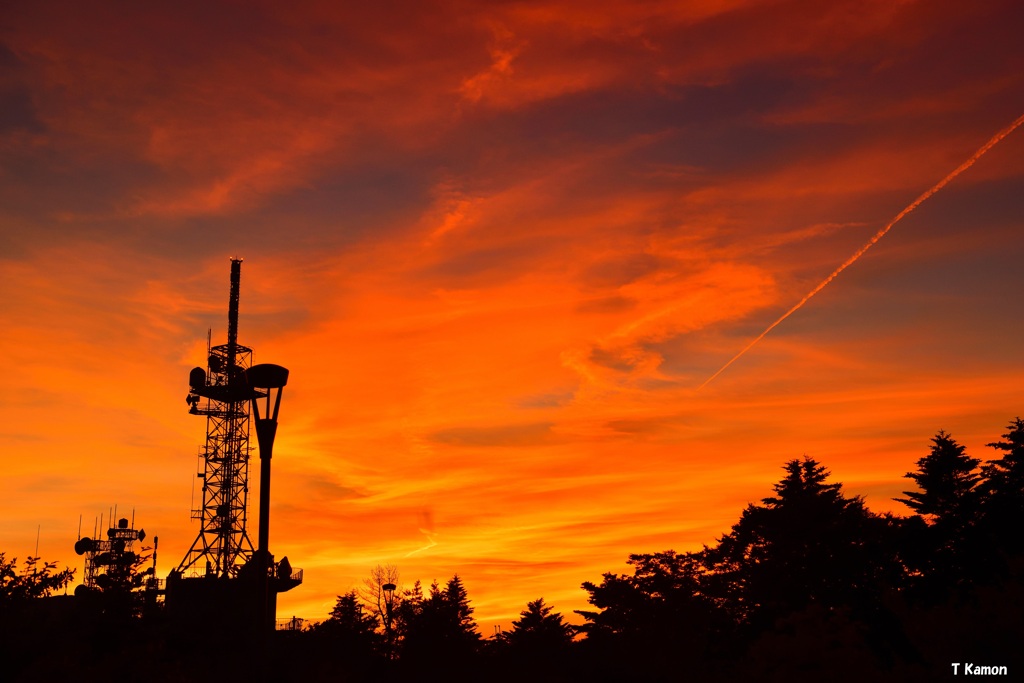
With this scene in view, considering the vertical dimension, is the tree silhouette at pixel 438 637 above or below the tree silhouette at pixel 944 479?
below

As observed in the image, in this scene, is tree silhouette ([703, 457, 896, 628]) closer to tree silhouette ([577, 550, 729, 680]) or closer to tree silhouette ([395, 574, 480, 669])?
tree silhouette ([577, 550, 729, 680])

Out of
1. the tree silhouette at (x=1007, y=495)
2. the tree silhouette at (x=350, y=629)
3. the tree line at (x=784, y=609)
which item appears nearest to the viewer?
the tree line at (x=784, y=609)

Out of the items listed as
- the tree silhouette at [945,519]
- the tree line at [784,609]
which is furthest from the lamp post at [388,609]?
the tree silhouette at [945,519]

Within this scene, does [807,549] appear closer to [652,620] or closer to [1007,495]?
[1007,495]

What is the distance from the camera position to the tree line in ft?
102

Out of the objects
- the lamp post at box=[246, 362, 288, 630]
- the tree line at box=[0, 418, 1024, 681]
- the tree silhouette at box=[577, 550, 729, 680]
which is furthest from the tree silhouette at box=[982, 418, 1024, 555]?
the lamp post at box=[246, 362, 288, 630]

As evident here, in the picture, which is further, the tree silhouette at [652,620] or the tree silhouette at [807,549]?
the tree silhouette at [652,620]

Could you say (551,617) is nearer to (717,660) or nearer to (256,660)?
(717,660)

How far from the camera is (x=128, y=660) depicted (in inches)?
1470

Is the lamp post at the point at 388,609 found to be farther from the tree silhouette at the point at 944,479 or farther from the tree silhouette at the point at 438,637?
the tree silhouette at the point at 944,479

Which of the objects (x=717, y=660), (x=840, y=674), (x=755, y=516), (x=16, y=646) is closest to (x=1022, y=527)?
(x=755, y=516)

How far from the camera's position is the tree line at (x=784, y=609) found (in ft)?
102

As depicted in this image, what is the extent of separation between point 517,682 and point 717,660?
77.6 ft

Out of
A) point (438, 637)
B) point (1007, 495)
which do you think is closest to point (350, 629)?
point (438, 637)
